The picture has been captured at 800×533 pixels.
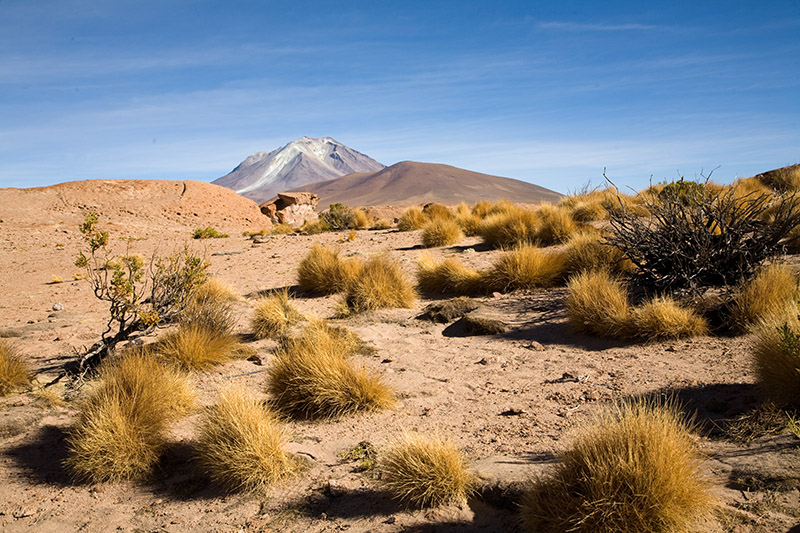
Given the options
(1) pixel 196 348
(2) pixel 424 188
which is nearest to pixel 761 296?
(1) pixel 196 348

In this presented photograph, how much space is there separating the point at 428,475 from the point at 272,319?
3.99 metres

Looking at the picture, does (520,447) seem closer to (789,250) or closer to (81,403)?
(81,403)

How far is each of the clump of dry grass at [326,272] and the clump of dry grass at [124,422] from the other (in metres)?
4.28

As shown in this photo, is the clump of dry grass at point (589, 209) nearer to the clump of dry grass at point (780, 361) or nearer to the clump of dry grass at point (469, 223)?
the clump of dry grass at point (469, 223)

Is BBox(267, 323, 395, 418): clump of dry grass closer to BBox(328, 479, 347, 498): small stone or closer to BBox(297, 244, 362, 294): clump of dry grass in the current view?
BBox(328, 479, 347, 498): small stone

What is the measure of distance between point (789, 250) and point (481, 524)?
7245 mm

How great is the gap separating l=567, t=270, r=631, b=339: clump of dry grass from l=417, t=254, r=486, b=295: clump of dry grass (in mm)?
2108

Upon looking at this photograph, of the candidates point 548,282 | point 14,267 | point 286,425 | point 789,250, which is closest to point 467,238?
point 548,282

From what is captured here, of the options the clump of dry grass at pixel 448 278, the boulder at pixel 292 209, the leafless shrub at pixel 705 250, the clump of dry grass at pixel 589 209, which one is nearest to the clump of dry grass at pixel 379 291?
the clump of dry grass at pixel 448 278

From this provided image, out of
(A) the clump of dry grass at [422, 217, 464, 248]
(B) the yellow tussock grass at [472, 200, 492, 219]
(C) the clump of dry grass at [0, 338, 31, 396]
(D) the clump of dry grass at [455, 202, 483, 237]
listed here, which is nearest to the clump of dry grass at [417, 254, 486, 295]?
(A) the clump of dry grass at [422, 217, 464, 248]

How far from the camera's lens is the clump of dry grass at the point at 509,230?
10914 mm

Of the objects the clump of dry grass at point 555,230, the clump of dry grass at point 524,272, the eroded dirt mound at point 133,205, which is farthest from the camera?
the eroded dirt mound at point 133,205

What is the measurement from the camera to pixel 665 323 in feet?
18.0

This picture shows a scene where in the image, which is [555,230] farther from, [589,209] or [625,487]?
[625,487]
